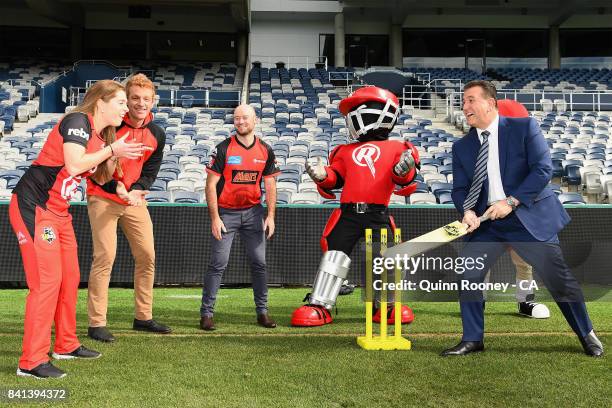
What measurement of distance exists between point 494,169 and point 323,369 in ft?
6.27

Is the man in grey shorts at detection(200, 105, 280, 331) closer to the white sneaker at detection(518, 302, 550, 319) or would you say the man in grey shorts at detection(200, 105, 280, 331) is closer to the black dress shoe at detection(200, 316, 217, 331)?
the black dress shoe at detection(200, 316, 217, 331)

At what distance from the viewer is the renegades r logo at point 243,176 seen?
5.97 meters

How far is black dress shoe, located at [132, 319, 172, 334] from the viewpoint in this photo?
18.3 feet

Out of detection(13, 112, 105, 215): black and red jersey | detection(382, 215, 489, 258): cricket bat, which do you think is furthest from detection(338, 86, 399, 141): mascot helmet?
detection(13, 112, 105, 215): black and red jersey

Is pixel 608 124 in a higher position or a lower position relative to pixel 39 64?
lower

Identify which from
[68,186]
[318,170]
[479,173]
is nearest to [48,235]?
[68,186]

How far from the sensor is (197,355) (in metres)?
4.60

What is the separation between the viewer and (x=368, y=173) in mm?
5680

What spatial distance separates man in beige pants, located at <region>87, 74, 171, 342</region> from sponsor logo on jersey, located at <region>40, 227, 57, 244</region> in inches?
42.2

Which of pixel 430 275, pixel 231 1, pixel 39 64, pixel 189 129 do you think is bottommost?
pixel 430 275

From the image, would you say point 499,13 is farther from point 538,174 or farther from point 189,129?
point 538,174

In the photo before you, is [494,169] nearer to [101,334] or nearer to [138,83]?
[138,83]

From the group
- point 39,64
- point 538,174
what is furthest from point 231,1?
point 538,174

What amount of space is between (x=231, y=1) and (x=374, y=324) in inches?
942
